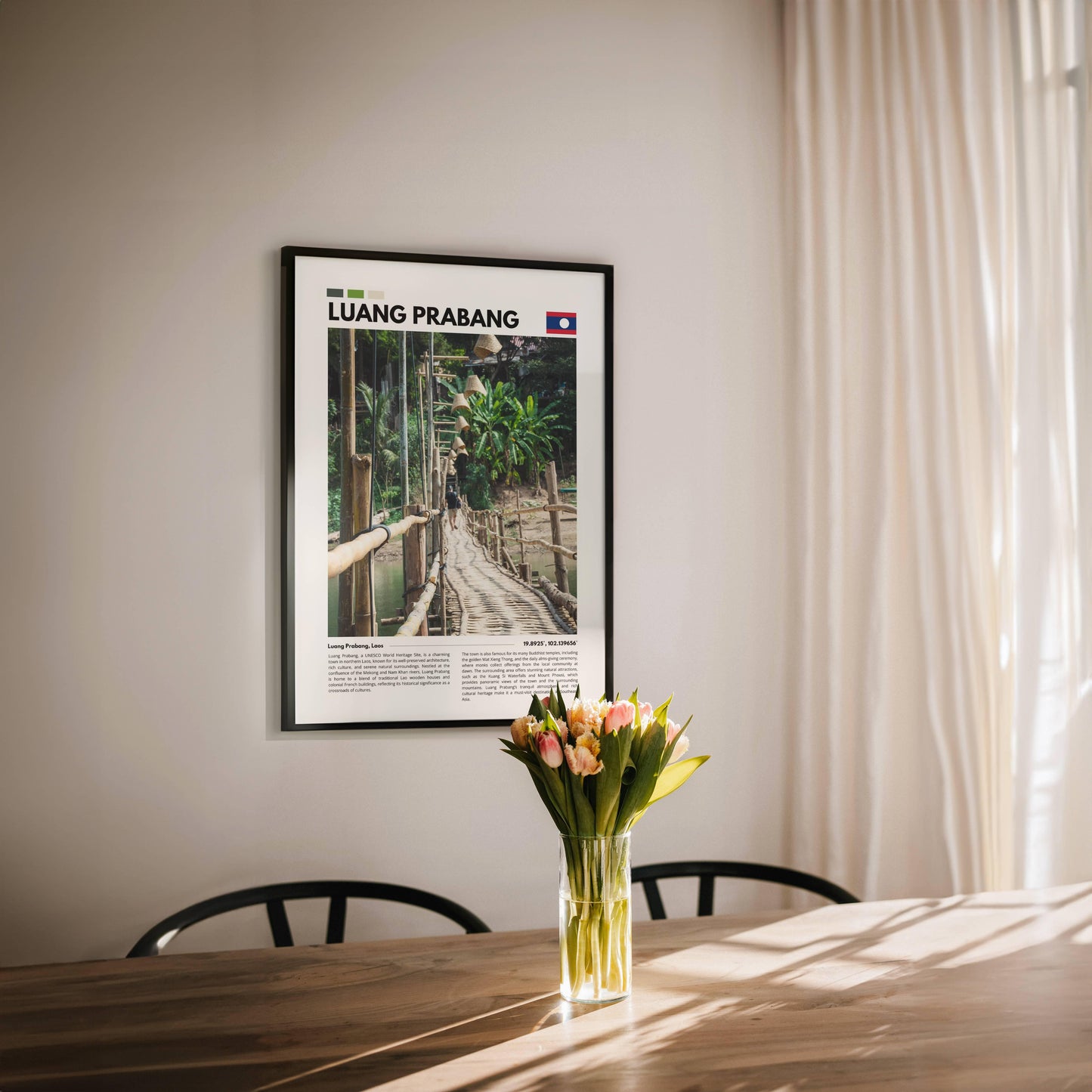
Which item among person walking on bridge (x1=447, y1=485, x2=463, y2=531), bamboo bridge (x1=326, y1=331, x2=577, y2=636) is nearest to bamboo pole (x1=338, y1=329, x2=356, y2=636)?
bamboo bridge (x1=326, y1=331, x2=577, y2=636)

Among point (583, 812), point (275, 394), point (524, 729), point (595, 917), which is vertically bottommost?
point (595, 917)

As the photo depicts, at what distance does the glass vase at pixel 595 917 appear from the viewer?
1.38 metres

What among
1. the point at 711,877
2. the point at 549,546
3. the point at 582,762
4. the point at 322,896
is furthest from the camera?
the point at 549,546

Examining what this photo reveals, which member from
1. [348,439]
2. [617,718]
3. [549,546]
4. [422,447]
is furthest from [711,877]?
[348,439]

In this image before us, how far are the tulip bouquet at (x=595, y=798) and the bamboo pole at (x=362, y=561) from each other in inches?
34.6

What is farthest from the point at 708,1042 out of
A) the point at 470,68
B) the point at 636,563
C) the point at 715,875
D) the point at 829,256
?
the point at 470,68

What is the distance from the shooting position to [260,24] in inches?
87.7

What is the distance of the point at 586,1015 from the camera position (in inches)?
54.1

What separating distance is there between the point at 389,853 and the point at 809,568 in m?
1.19

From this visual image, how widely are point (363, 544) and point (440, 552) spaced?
0.17 metres

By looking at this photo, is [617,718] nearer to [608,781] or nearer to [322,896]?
[608,781]

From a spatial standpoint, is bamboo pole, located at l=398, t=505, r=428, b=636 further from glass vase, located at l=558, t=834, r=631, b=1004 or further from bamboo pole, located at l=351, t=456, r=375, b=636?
glass vase, located at l=558, t=834, r=631, b=1004

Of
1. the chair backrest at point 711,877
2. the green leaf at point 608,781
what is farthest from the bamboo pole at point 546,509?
the green leaf at point 608,781

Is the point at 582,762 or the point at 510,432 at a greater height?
the point at 510,432
